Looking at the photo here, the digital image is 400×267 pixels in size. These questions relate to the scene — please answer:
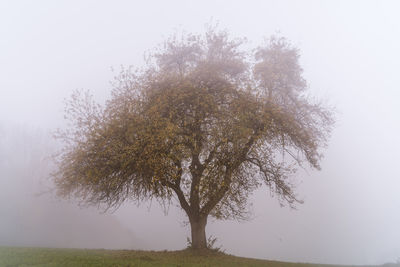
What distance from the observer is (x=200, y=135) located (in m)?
20.7

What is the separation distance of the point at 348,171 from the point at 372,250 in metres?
28.8

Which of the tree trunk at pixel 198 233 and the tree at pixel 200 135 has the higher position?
the tree at pixel 200 135

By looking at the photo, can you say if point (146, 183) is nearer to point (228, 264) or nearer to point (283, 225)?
point (228, 264)

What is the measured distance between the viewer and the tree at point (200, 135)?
19.2m

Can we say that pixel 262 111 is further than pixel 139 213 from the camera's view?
No

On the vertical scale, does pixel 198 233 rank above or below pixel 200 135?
below

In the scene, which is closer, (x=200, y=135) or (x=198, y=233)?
(x=200, y=135)

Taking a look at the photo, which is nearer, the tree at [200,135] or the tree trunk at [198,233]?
the tree at [200,135]

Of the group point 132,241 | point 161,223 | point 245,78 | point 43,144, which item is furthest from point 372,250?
point 43,144

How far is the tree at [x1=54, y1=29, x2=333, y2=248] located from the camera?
19.2 metres

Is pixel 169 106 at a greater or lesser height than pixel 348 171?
lesser

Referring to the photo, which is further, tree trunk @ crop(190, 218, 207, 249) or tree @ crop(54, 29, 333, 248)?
tree trunk @ crop(190, 218, 207, 249)

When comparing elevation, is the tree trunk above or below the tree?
below

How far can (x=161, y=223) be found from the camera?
79.8m
